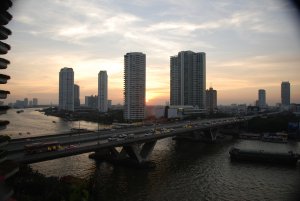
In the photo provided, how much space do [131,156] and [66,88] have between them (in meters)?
65.2

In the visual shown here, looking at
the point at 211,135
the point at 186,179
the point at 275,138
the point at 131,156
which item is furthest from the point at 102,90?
the point at 186,179

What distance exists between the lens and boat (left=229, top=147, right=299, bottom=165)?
646 inches

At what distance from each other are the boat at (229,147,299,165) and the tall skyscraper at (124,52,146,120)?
27292 mm

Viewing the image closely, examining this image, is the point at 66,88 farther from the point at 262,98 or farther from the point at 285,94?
the point at 262,98

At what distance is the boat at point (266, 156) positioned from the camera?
16406 mm

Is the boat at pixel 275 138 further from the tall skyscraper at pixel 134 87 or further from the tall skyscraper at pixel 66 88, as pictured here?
the tall skyscraper at pixel 66 88

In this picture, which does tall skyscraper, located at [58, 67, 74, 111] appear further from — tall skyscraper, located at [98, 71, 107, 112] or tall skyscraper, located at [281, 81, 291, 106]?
tall skyscraper, located at [281, 81, 291, 106]

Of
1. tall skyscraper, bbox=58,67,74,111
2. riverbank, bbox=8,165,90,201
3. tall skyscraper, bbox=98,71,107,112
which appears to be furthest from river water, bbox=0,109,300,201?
tall skyscraper, bbox=58,67,74,111

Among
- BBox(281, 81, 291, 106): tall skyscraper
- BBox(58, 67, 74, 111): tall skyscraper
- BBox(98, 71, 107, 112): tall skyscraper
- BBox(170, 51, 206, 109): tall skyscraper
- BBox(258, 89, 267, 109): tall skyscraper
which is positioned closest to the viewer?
BBox(170, 51, 206, 109): tall skyscraper

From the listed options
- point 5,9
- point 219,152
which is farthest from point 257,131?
point 5,9

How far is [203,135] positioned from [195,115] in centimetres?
2078

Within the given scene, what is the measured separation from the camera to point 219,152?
20422 millimetres

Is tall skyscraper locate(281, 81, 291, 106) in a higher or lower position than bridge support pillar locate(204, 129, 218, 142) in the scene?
higher

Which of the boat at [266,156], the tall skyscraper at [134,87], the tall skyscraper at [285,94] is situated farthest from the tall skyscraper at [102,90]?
the boat at [266,156]
